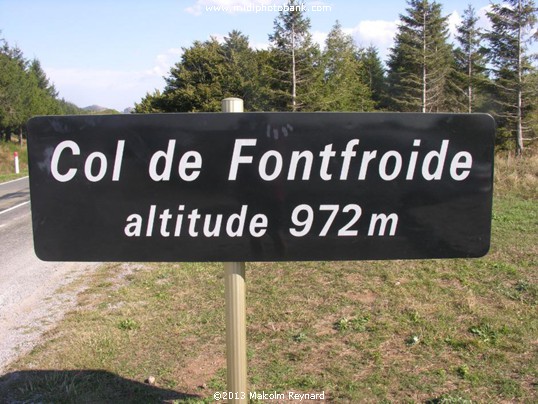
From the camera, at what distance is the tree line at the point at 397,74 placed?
A: 27.9m

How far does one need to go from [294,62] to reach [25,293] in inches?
1264

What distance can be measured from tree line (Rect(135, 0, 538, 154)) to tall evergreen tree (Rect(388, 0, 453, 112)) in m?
0.10

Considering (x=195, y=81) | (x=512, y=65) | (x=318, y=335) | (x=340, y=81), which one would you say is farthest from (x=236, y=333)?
(x=340, y=81)

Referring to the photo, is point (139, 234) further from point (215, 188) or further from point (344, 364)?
point (344, 364)

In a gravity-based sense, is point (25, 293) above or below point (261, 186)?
below

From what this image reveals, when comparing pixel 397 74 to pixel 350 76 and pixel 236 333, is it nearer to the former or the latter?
pixel 350 76

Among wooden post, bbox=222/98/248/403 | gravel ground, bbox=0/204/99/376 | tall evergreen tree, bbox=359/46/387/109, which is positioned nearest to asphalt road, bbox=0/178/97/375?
gravel ground, bbox=0/204/99/376

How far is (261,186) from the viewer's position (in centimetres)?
151

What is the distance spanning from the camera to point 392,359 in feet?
10.5

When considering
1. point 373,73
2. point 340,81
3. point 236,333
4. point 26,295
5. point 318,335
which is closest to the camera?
point 236,333

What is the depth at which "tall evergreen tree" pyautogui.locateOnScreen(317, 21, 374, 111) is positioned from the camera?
1563 inches

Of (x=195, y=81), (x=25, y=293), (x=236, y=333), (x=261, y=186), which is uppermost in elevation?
(x=195, y=81)

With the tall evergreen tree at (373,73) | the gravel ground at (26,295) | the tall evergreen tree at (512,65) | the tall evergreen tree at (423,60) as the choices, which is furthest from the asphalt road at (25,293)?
the tall evergreen tree at (373,73)

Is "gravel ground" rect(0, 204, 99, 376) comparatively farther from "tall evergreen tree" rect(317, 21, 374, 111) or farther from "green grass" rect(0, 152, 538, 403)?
"tall evergreen tree" rect(317, 21, 374, 111)
